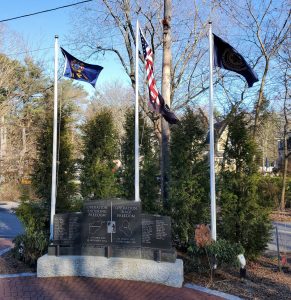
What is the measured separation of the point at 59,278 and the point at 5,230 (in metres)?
8.95

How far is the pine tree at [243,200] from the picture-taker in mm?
8758

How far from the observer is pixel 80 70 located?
9164 millimetres

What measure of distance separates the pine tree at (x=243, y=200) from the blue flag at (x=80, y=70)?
11.8 ft

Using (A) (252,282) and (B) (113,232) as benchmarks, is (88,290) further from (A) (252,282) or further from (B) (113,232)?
(A) (252,282)

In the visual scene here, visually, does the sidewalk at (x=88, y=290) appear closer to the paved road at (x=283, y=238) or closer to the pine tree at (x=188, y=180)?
the pine tree at (x=188, y=180)

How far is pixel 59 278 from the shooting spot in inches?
290

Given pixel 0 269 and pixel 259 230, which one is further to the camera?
pixel 259 230

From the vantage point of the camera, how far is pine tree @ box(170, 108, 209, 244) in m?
9.14

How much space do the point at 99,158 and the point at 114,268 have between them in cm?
332

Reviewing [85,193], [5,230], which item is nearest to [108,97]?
[5,230]

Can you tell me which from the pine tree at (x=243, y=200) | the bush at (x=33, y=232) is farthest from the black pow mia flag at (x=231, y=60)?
the bush at (x=33, y=232)

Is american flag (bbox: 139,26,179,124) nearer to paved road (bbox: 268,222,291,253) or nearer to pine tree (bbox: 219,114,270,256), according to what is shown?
pine tree (bbox: 219,114,270,256)

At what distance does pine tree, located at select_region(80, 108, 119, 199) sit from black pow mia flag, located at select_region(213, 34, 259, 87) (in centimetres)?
332

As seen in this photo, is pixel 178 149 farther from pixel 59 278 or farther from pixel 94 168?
pixel 59 278
